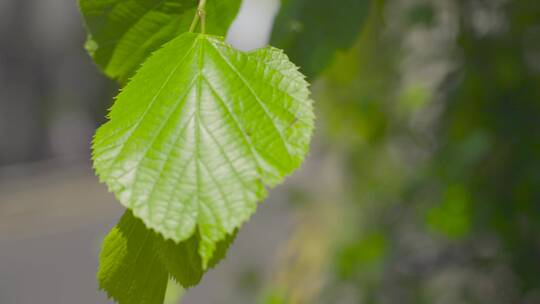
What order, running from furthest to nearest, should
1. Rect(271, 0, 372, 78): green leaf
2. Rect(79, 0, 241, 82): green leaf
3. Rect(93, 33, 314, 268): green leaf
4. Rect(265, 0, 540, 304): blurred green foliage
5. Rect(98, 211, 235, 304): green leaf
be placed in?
Rect(265, 0, 540, 304): blurred green foliage, Rect(271, 0, 372, 78): green leaf, Rect(79, 0, 241, 82): green leaf, Rect(98, 211, 235, 304): green leaf, Rect(93, 33, 314, 268): green leaf

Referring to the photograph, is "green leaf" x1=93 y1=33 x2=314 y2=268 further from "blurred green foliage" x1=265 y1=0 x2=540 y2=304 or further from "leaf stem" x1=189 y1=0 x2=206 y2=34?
"blurred green foliage" x1=265 y1=0 x2=540 y2=304

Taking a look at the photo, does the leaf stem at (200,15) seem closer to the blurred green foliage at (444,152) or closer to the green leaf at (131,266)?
the green leaf at (131,266)

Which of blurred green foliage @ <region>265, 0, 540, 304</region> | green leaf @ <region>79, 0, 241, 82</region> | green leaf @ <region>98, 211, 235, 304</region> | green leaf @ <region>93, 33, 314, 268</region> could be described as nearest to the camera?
green leaf @ <region>93, 33, 314, 268</region>

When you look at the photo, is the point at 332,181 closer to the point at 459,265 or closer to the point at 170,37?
the point at 459,265

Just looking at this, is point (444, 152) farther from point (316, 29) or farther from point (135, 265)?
point (135, 265)

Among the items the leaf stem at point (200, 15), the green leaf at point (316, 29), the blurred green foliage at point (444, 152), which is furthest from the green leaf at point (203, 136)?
the blurred green foliage at point (444, 152)

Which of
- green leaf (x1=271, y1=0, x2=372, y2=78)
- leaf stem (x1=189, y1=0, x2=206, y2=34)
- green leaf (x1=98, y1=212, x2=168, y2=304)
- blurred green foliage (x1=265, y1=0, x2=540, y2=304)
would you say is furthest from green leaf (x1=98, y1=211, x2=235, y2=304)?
blurred green foliage (x1=265, y1=0, x2=540, y2=304)

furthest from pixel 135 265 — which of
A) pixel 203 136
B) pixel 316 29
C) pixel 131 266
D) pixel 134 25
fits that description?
pixel 316 29
